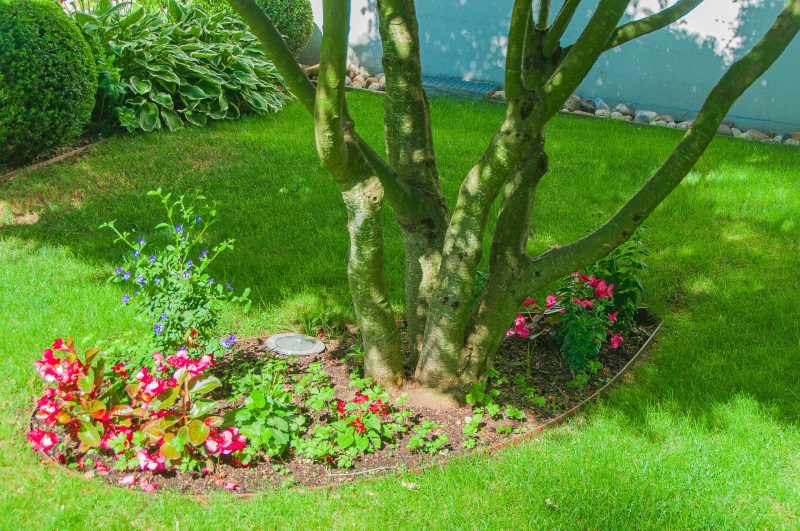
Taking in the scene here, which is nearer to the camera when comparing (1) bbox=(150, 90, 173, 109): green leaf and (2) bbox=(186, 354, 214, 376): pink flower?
(2) bbox=(186, 354, 214, 376): pink flower

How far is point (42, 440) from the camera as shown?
10.6 ft

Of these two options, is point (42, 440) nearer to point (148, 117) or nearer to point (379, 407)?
point (379, 407)

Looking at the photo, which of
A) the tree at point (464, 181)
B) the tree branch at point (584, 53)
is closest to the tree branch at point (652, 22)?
the tree at point (464, 181)

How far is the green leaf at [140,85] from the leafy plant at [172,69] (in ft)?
0.03

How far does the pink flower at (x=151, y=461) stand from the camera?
10.4ft

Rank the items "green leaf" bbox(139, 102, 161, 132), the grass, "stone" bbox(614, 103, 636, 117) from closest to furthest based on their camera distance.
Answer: the grass → "green leaf" bbox(139, 102, 161, 132) → "stone" bbox(614, 103, 636, 117)

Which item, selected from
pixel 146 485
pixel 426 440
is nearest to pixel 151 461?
pixel 146 485

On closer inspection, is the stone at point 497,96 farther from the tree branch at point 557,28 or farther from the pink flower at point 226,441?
the pink flower at point 226,441

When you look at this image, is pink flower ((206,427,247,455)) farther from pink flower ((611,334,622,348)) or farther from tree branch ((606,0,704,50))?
tree branch ((606,0,704,50))

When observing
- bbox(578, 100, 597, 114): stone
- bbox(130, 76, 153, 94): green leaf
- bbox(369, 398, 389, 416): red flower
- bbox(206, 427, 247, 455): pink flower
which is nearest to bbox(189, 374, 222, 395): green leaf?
bbox(206, 427, 247, 455): pink flower

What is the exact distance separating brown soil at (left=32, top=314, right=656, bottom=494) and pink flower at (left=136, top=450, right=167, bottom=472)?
48 mm

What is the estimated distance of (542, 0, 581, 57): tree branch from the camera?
11.7ft

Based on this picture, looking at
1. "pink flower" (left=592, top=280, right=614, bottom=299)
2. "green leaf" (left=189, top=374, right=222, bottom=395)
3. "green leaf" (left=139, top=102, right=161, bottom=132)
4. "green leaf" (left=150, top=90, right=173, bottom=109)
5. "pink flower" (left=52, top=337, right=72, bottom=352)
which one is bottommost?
"green leaf" (left=189, top=374, right=222, bottom=395)

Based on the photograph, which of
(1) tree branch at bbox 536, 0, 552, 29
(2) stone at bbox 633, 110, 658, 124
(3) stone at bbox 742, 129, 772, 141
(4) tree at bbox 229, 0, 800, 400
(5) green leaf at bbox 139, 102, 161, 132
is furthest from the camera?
(2) stone at bbox 633, 110, 658, 124
